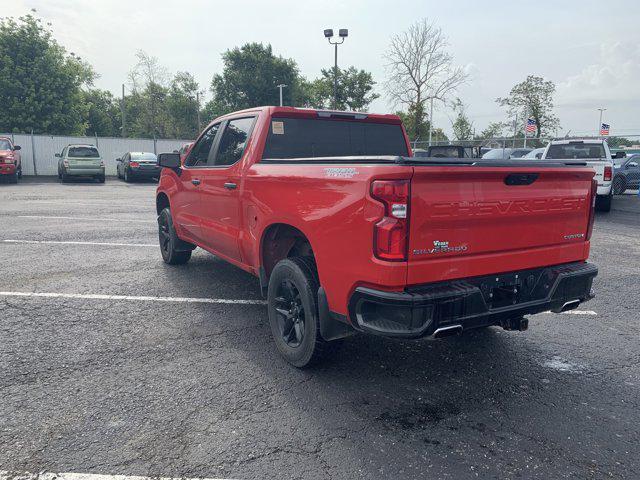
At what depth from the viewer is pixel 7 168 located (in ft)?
68.5

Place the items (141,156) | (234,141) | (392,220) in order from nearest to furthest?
(392,220) → (234,141) → (141,156)

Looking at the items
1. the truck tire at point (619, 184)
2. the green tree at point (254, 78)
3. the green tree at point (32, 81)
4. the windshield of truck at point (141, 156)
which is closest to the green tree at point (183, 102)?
the green tree at point (254, 78)

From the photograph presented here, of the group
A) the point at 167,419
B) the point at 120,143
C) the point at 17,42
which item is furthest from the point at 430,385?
the point at 17,42

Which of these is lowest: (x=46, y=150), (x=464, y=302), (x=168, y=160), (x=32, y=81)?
(x=464, y=302)

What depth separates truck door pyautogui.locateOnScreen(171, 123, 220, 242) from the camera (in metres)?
5.44

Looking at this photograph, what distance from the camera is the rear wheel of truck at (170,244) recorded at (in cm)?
662

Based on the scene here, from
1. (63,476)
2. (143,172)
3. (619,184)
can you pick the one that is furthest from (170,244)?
(143,172)

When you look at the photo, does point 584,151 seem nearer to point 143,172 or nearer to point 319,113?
point 319,113

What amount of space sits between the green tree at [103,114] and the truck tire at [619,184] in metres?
59.0

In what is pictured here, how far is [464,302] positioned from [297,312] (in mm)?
1287

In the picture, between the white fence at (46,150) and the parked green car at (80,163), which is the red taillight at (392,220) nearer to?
the parked green car at (80,163)

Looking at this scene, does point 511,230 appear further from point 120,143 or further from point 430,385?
point 120,143

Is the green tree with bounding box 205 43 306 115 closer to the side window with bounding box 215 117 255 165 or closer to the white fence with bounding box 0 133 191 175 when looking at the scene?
the white fence with bounding box 0 133 191 175

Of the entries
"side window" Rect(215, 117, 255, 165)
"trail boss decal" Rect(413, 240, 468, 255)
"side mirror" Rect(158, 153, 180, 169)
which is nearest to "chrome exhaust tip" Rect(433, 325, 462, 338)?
"trail boss decal" Rect(413, 240, 468, 255)
